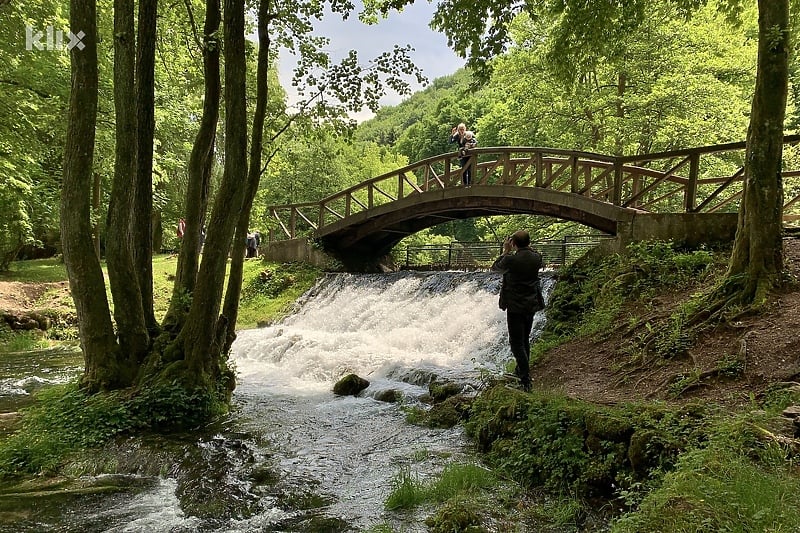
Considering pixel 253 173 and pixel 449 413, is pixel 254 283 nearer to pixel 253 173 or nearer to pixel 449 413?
pixel 253 173

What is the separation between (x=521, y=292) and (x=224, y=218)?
4.02m

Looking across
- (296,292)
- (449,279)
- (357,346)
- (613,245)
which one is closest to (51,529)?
(357,346)

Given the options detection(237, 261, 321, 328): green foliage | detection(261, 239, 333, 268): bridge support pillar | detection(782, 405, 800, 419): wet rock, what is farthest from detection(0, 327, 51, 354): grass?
detection(782, 405, 800, 419): wet rock

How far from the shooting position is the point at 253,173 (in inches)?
323

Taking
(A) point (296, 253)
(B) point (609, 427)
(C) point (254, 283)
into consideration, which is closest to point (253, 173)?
(B) point (609, 427)

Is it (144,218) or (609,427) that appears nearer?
(609,427)

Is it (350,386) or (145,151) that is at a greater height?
(145,151)

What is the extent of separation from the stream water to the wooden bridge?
8.83 ft

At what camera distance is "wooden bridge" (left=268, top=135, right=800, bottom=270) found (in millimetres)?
9445

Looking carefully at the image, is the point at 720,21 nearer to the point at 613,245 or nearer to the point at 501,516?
the point at 613,245

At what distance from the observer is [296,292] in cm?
1772

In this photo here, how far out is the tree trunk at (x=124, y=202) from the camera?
627 centimetres

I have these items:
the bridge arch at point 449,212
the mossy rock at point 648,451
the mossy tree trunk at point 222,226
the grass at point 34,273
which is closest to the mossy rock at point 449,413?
the mossy rock at point 648,451

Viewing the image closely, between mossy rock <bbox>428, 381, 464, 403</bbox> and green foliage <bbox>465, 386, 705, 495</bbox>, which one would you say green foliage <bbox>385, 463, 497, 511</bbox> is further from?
mossy rock <bbox>428, 381, 464, 403</bbox>
